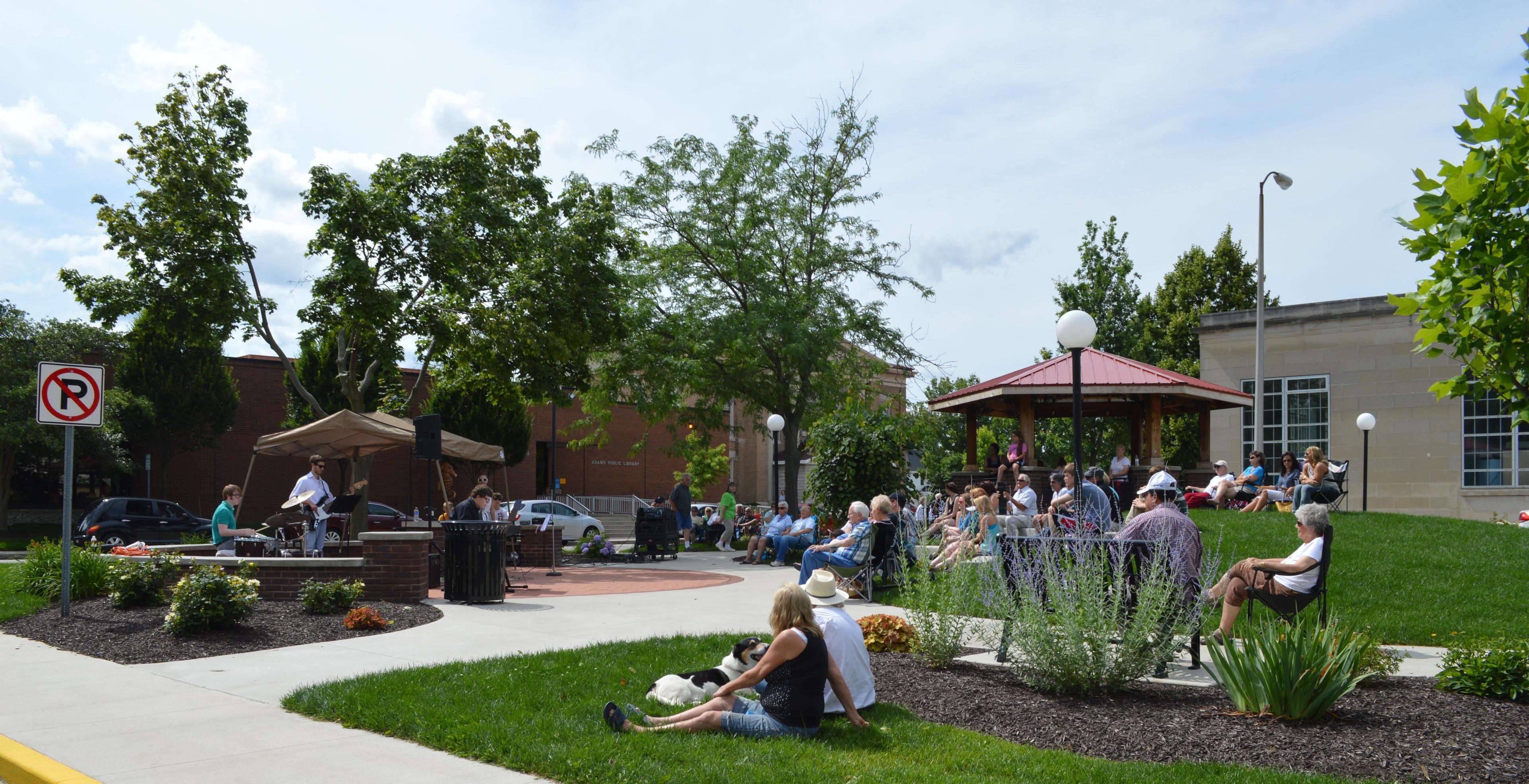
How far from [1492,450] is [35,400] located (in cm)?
4031

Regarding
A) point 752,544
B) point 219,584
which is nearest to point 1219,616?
point 219,584

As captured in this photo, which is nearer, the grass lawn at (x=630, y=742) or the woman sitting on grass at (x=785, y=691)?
the grass lawn at (x=630, y=742)

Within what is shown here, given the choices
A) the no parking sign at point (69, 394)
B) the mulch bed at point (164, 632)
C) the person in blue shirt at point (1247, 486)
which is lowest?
the mulch bed at point (164, 632)

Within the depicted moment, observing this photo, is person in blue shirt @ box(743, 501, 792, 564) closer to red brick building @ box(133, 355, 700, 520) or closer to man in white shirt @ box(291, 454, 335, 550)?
man in white shirt @ box(291, 454, 335, 550)

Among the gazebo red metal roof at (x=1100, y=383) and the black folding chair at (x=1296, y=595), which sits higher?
the gazebo red metal roof at (x=1100, y=383)

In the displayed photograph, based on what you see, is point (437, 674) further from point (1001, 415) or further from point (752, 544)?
point (1001, 415)

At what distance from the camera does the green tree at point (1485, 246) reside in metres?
4.96


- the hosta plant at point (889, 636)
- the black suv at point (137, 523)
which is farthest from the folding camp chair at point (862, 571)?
the black suv at point (137, 523)

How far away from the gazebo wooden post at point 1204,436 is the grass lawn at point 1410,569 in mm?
6069

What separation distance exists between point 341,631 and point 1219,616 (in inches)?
331

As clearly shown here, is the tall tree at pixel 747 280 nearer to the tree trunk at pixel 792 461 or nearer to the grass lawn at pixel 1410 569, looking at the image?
the tree trunk at pixel 792 461

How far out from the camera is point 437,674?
7.39 m

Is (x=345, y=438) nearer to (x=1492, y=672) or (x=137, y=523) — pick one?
(x=137, y=523)

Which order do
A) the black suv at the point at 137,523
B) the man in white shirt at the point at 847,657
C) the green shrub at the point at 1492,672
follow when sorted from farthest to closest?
the black suv at the point at 137,523 → the green shrub at the point at 1492,672 → the man in white shirt at the point at 847,657
